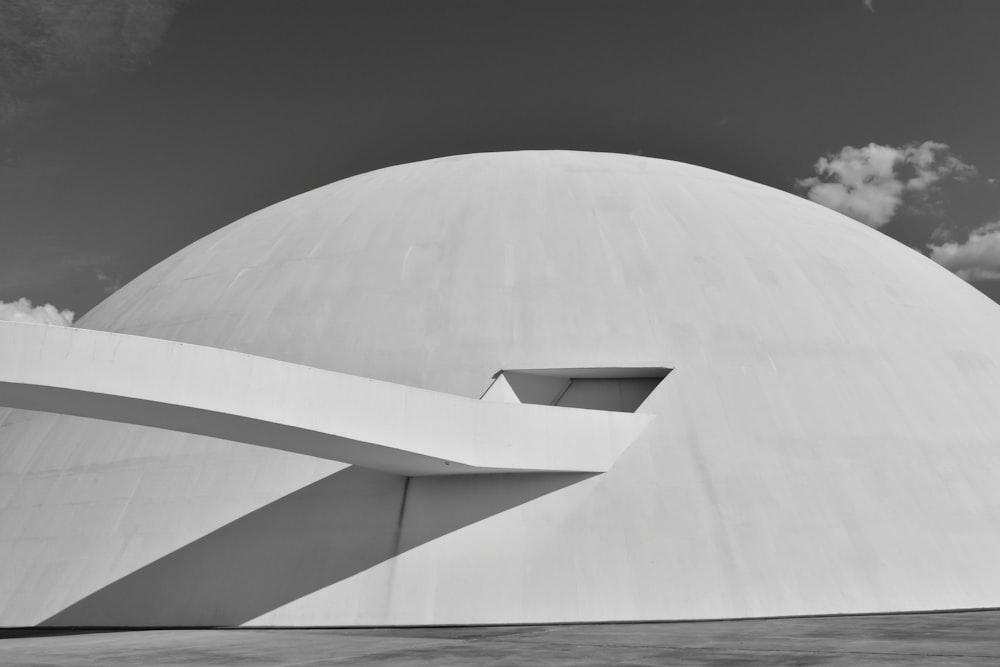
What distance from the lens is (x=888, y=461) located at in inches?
531

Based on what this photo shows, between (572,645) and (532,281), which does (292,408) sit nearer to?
(572,645)

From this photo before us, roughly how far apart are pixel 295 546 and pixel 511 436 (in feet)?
12.6

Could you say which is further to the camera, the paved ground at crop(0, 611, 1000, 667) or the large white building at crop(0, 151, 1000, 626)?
the large white building at crop(0, 151, 1000, 626)

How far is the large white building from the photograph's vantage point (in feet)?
37.9

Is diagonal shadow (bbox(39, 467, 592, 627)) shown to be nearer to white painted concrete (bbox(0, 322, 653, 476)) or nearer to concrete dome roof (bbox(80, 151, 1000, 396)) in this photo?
white painted concrete (bbox(0, 322, 653, 476))

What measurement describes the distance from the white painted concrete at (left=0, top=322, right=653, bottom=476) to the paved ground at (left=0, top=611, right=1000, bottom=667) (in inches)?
103

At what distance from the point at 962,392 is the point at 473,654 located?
12175 millimetres

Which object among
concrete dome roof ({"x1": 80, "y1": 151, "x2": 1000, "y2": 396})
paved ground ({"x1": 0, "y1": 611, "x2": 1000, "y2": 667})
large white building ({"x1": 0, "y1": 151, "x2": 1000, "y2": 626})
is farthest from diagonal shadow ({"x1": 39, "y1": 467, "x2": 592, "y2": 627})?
concrete dome roof ({"x1": 80, "y1": 151, "x2": 1000, "y2": 396})

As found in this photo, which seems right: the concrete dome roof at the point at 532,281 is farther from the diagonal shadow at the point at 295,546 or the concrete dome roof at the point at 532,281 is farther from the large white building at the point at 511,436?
the diagonal shadow at the point at 295,546

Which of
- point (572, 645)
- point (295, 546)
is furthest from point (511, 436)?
point (572, 645)

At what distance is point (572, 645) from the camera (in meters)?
8.07

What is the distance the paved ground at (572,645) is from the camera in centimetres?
670

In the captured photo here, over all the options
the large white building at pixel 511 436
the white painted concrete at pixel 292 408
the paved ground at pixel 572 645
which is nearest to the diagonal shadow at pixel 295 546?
the large white building at pixel 511 436

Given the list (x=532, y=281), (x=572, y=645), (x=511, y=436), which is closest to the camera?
(x=572, y=645)
